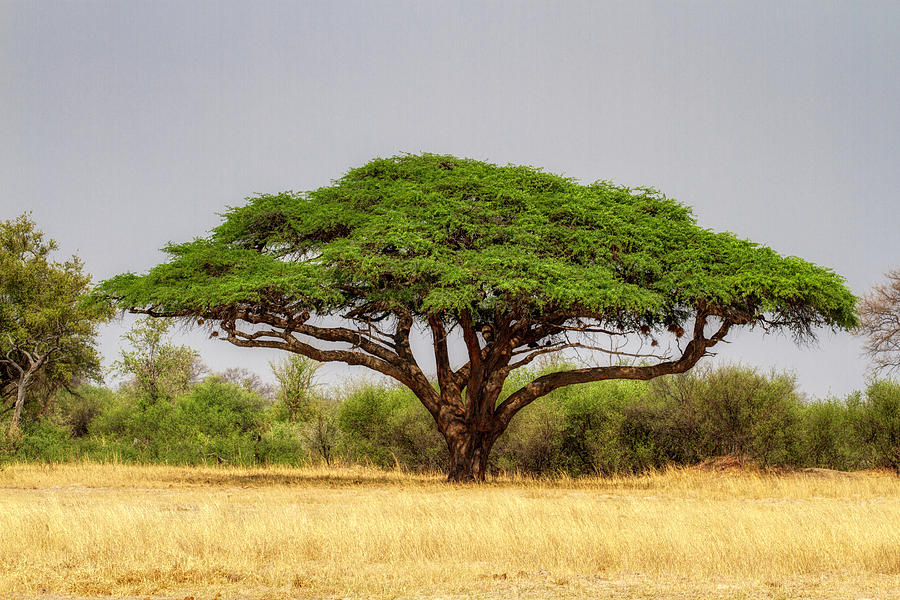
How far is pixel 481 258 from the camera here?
1997 centimetres

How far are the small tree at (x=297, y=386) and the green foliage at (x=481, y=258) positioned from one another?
16631 mm

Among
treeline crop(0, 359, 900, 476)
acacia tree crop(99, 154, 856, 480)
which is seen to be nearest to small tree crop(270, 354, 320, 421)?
treeline crop(0, 359, 900, 476)

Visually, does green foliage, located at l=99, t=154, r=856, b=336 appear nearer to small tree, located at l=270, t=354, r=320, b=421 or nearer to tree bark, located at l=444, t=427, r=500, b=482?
tree bark, located at l=444, t=427, r=500, b=482

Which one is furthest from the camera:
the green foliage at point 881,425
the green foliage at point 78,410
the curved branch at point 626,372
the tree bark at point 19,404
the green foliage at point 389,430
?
the green foliage at point 78,410

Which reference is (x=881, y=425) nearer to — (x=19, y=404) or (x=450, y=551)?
(x=450, y=551)

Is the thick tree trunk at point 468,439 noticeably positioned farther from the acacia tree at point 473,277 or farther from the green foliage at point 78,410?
the green foliage at point 78,410

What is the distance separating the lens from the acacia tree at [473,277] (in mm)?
20172

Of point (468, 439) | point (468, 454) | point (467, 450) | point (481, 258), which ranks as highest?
point (481, 258)

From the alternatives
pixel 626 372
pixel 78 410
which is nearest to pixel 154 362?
pixel 78 410

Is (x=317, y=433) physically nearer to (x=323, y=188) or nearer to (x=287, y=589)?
(x=323, y=188)

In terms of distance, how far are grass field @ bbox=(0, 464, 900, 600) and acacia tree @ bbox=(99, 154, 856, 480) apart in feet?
18.7

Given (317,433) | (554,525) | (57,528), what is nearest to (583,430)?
(317,433)

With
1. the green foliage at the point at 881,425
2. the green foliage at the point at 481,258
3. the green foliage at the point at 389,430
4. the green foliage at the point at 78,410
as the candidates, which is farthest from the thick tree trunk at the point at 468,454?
the green foliage at the point at 78,410

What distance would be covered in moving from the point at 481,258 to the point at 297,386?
23.1m
